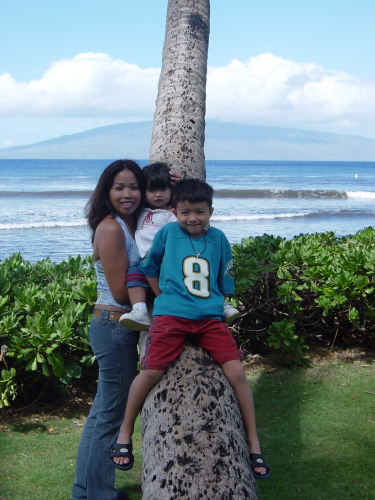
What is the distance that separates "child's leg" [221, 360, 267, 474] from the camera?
8.89 feet

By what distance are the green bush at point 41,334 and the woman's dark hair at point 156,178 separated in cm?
176

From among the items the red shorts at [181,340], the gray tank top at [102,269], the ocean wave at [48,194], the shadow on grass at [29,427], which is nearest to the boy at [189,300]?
the red shorts at [181,340]

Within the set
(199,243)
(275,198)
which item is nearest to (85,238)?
(199,243)

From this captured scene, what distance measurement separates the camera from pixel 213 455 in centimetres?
234

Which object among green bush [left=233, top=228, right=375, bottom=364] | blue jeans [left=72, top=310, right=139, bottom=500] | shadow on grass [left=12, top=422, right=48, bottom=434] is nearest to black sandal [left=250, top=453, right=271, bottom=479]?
blue jeans [left=72, top=310, right=139, bottom=500]

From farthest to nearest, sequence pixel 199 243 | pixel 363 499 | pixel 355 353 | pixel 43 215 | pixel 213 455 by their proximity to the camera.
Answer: pixel 43 215
pixel 355 353
pixel 363 499
pixel 199 243
pixel 213 455

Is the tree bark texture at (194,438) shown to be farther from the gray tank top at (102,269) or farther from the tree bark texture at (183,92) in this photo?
the tree bark texture at (183,92)

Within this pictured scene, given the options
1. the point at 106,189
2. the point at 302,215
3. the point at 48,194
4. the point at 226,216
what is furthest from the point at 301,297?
the point at 48,194

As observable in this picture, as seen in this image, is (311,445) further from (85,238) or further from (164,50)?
(85,238)

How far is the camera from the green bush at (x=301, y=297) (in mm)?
5801

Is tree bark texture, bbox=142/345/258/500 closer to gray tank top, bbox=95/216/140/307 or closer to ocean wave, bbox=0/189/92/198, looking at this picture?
gray tank top, bbox=95/216/140/307

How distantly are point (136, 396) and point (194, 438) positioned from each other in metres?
0.49

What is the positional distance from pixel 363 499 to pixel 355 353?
2610 mm

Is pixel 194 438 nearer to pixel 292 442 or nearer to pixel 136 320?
pixel 136 320
